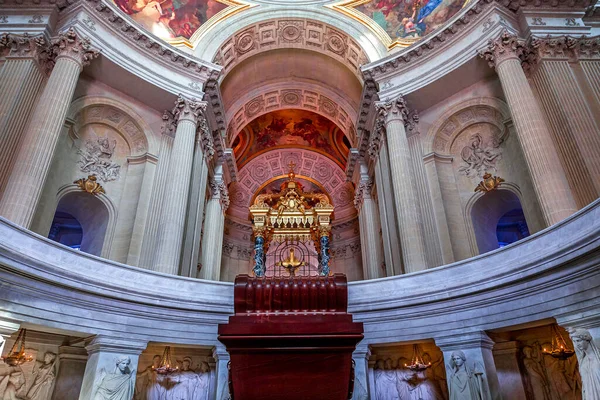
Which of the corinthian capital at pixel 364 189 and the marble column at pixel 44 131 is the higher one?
the corinthian capital at pixel 364 189

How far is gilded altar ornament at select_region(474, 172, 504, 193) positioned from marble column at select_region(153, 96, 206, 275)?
917 cm

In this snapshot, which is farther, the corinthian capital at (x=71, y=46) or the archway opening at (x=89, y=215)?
the archway opening at (x=89, y=215)

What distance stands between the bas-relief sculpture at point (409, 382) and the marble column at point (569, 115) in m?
5.19

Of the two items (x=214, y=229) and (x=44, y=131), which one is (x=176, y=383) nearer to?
(x=44, y=131)

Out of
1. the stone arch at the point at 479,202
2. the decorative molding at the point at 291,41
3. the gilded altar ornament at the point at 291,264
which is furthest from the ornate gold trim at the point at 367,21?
the gilded altar ornament at the point at 291,264

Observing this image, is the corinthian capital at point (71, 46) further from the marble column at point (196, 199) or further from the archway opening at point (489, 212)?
the archway opening at point (489, 212)

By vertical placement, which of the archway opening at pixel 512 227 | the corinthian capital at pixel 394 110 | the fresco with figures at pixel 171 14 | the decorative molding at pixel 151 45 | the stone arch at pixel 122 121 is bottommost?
the archway opening at pixel 512 227

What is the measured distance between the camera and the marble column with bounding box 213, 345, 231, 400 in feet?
22.5

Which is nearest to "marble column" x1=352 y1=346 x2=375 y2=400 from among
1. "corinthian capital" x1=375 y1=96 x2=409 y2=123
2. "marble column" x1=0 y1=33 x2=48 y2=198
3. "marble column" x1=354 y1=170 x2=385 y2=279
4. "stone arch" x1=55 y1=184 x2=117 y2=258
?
"stone arch" x1=55 y1=184 x2=117 y2=258

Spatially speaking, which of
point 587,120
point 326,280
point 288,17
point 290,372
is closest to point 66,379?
point 290,372

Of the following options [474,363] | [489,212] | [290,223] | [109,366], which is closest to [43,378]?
[109,366]

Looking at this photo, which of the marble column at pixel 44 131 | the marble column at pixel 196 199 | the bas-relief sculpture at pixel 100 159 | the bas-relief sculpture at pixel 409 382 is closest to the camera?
the bas-relief sculpture at pixel 409 382

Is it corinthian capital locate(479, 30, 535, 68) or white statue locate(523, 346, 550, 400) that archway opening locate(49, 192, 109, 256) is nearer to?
white statue locate(523, 346, 550, 400)

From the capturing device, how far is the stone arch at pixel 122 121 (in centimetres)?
1259
